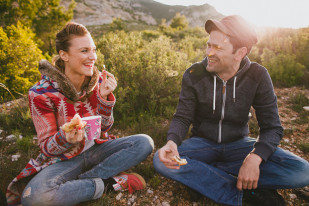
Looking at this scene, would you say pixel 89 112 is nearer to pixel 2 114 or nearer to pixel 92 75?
pixel 92 75

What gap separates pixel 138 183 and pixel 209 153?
3.10ft

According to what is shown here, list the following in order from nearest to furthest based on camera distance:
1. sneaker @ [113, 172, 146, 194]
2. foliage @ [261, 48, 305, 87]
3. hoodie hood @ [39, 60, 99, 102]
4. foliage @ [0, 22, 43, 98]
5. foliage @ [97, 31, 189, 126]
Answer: hoodie hood @ [39, 60, 99, 102], sneaker @ [113, 172, 146, 194], foliage @ [97, 31, 189, 126], foliage @ [0, 22, 43, 98], foliage @ [261, 48, 305, 87]

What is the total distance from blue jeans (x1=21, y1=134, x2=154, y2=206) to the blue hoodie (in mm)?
591

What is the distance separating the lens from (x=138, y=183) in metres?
2.21

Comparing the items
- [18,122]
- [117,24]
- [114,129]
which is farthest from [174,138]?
[117,24]

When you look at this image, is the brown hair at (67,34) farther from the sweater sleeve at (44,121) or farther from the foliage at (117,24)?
the foliage at (117,24)

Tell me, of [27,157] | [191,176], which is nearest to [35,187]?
[27,157]

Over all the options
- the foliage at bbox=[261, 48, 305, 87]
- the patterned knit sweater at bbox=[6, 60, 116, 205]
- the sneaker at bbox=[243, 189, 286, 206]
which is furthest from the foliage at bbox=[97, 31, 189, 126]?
the foliage at bbox=[261, 48, 305, 87]

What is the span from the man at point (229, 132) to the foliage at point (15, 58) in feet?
15.8

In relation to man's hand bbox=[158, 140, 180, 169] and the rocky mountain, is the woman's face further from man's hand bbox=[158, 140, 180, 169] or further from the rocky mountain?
the rocky mountain

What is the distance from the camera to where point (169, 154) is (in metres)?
1.89

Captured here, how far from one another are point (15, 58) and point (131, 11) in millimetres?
90960

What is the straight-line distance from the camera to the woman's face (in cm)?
208

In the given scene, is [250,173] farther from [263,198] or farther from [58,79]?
[58,79]
